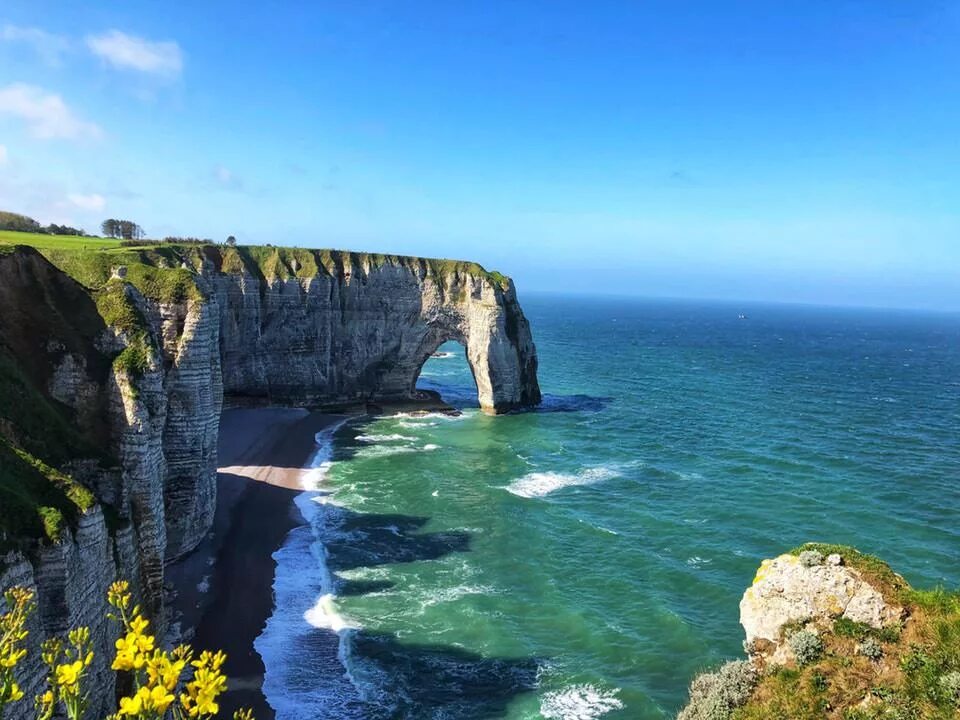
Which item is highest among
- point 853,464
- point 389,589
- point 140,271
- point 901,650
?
point 140,271

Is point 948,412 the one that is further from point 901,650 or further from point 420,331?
point 901,650

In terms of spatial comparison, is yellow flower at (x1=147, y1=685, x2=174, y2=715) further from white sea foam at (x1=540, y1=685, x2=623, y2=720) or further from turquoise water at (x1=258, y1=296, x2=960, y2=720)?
white sea foam at (x1=540, y1=685, x2=623, y2=720)

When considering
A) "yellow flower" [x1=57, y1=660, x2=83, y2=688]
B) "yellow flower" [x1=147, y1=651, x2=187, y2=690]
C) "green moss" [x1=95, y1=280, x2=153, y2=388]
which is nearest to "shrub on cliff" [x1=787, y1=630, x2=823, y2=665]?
"yellow flower" [x1=147, y1=651, x2=187, y2=690]

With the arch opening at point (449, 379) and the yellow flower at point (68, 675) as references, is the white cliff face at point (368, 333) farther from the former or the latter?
the yellow flower at point (68, 675)

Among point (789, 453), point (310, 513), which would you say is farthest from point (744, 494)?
point (310, 513)

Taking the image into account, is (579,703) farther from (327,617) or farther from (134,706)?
(134,706)

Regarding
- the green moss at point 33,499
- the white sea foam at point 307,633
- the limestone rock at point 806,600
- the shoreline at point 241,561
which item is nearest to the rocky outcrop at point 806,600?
the limestone rock at point 806,600

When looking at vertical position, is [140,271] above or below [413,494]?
above
